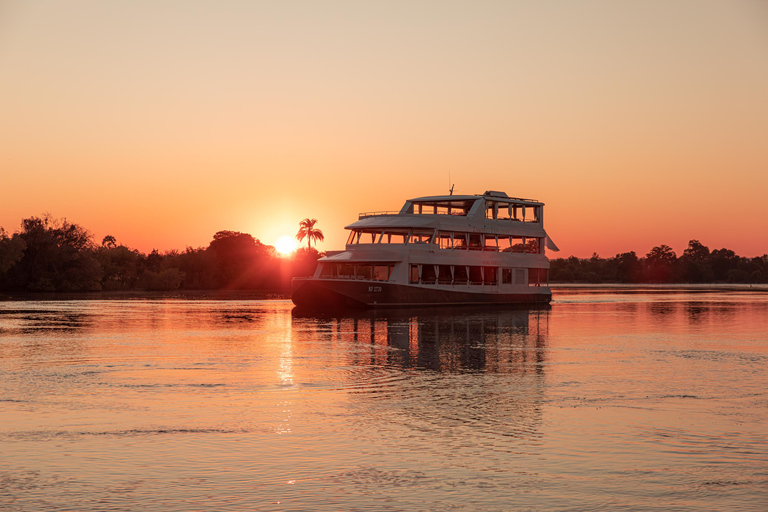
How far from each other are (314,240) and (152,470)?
16023 cm

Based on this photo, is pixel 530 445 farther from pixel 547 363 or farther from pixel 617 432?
pixel 547 363

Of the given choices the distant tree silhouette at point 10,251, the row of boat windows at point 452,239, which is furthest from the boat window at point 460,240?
the distant tree silhouette at point 10,251

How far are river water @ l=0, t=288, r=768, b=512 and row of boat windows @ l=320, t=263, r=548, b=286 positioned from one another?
2774cm

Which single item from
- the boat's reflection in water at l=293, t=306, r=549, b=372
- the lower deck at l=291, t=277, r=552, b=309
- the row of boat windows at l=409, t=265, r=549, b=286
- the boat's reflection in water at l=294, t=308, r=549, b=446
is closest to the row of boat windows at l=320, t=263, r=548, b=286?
the row of boat windows at l=409, t=265, r=549, b=286

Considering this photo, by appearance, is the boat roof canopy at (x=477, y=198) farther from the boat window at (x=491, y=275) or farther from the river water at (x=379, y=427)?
the river water at (x=379, y=427)

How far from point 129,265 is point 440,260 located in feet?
276

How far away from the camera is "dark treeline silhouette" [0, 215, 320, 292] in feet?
357

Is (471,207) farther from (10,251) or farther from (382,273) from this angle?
(10,251)

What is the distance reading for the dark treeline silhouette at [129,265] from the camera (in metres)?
109

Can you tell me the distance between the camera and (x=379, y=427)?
1648cm

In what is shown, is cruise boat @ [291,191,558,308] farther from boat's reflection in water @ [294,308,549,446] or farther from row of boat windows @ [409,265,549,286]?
boat's reflection in water @ [294,308,549,446]

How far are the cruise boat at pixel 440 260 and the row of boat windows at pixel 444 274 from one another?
0.08 meters

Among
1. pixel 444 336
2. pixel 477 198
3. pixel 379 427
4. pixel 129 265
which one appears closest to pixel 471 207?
pixel 477 198

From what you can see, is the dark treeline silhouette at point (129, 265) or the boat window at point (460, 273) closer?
the boat window at point (460, 273)
